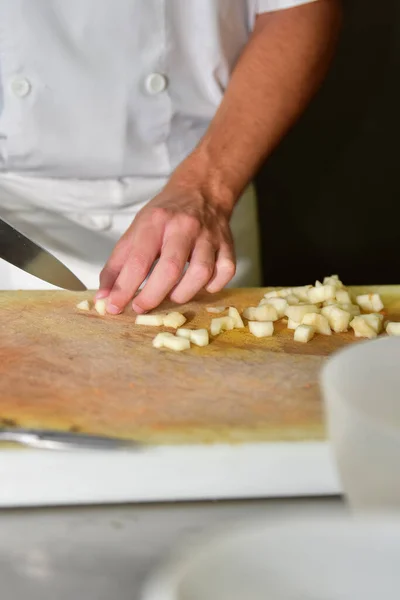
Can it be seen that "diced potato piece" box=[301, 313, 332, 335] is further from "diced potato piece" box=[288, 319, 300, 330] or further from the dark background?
the dark background

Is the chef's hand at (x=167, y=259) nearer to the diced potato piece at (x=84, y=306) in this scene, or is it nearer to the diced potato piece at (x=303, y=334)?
the diced potato piece at (x=84, y=306)

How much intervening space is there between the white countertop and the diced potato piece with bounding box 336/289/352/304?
41 centimetres

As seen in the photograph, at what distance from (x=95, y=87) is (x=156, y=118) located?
11 cm

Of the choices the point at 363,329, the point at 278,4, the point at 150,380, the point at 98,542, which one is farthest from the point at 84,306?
the point at 278,4

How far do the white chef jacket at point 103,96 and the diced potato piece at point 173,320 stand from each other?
0.40m

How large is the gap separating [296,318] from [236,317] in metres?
0.07

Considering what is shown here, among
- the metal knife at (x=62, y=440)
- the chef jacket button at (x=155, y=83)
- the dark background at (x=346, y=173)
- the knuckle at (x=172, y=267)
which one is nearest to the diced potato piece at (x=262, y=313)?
the knuckle at (x=172, y=267)

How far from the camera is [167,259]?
964mm

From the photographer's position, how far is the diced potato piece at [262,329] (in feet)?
2.97

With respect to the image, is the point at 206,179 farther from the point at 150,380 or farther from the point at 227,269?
the point at 150,380

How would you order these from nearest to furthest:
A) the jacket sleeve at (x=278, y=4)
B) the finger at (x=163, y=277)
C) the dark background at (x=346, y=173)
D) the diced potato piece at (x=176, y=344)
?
the diced potato piece at (x=176, y=344) → the finger at (x=163, y=277) → the jacket sleeve at (x=278, y=4) → the dark background at (x=346, y=173)

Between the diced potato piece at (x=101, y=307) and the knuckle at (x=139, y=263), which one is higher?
the knuckle at (x=139, y=263)

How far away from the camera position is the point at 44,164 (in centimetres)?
124

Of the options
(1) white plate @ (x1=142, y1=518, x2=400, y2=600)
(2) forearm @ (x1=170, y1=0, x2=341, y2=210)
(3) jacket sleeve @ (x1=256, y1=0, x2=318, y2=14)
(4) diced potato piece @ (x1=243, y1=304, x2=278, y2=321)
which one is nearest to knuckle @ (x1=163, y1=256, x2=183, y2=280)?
(4) diced potato piece @ (x1=243, y1=304, x2=278, y2=321)
